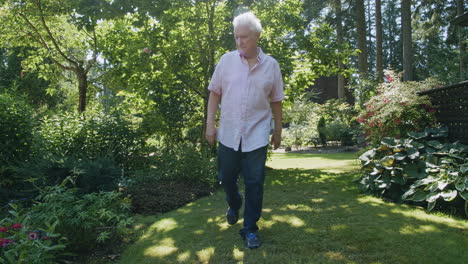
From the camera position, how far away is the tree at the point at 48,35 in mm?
11146

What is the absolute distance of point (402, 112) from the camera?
5.72m

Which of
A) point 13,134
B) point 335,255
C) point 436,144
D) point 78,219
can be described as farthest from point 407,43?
point 78,219

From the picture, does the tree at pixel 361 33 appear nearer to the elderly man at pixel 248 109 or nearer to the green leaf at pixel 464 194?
the green leaf at pixel 464 194

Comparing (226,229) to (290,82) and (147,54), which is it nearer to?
(147,54)

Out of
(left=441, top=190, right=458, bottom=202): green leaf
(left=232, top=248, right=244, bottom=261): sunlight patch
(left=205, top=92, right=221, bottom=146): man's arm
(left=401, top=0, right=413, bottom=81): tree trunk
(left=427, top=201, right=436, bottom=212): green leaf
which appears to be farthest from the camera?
(left=401, top=0, right=413, bottom=81): tree trunk

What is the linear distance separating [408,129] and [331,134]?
34.0ft

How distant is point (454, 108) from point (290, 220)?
118 inches

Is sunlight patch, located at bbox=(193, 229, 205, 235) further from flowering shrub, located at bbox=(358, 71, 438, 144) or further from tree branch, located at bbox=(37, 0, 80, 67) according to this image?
tree branch, located at bbox=(37, 0, 80, 67)

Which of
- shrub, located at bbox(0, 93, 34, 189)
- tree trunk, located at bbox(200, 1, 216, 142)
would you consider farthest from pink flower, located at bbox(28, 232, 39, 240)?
tree trunk, located at bbox(200, 1, 216, 142)

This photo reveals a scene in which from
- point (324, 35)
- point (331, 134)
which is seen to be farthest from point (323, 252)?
point (331, 134)

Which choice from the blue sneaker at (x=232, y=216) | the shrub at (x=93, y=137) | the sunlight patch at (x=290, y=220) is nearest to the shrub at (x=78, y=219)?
the blue sneaker at (x=232, y=216)

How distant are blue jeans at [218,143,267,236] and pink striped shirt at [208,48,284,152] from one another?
0.08m

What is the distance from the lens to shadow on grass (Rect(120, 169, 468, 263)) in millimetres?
2854

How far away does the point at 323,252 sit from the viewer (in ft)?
9.62
